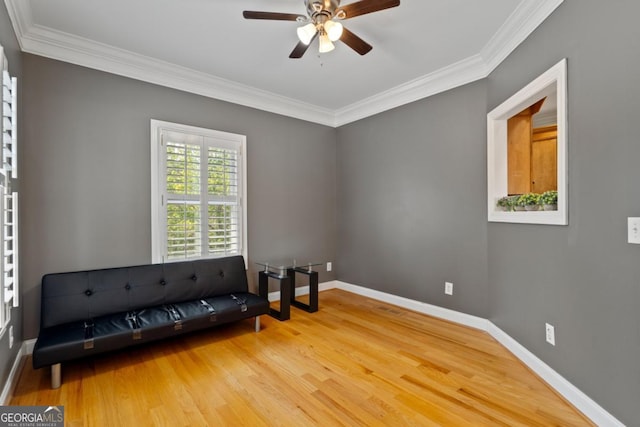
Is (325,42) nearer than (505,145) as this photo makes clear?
Yes

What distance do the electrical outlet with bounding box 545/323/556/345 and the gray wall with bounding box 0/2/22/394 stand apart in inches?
138

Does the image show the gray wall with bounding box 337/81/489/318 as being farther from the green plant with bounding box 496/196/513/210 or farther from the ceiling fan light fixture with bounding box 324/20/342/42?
the ceiling fan light fixture with bounding box 324/20/342/42

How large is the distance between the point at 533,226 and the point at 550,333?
778 millimetres

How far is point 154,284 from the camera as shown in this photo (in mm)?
2885

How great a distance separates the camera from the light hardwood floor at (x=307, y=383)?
1790mm

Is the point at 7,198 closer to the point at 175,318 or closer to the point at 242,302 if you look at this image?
the point at 175,318

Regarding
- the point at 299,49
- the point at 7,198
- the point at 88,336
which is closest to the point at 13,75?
the point at 7,198

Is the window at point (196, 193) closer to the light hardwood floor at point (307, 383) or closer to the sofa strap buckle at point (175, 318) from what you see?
the sofa strap buckle at point (175, 318)

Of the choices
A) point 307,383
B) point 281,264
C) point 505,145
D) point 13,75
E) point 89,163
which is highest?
point 13,75

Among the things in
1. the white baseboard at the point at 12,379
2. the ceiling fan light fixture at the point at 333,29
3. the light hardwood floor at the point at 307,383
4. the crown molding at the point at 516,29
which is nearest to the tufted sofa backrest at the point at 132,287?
the white baseboard at the point at 12,379

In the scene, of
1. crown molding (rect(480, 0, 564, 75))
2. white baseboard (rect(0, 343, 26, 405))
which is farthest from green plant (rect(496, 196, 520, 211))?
white baseboard (rect(0, 343, 26, 405))

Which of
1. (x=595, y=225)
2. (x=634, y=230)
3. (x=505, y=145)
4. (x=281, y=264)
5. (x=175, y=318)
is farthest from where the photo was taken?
(x=281, y=264)

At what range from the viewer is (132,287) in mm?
2775

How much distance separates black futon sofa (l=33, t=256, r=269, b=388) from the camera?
7.02ft
